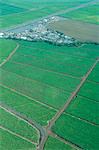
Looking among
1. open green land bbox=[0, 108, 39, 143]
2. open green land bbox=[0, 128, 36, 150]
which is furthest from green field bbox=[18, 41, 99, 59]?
open green land bbox=[0, 128, 36, 150]

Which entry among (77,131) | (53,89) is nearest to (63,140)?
(77,131)

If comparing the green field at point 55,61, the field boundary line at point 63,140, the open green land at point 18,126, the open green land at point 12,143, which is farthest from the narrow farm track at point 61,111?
the green field at point 55,61

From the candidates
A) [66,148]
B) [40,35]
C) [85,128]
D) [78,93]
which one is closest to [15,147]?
[66,148]

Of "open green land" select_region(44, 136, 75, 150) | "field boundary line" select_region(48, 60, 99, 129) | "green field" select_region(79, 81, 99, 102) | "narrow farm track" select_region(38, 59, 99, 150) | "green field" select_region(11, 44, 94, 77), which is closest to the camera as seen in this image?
"open green land" select_region(44, 136, 75, 150)

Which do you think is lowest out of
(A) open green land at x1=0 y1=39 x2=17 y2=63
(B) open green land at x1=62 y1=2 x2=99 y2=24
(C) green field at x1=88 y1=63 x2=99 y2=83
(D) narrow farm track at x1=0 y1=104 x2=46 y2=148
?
(B) open green land at x1=62 y1=2 x2=99 y2=24

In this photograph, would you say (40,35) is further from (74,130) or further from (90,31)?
(74,130)

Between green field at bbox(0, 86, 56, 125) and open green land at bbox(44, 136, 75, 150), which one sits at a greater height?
green field at bbox(0, 86, 56, 125)

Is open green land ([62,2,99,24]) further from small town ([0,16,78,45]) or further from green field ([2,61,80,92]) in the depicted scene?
green field ([2,61,80,92])

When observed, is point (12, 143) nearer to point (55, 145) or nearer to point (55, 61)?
point (55, 145)

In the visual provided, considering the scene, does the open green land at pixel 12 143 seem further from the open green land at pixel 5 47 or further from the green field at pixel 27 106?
the open green land at pixel 5 47
